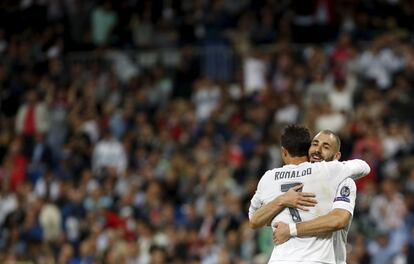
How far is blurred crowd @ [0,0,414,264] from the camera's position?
52.6 ft

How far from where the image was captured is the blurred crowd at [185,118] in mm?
16031

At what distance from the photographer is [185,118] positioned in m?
19.0

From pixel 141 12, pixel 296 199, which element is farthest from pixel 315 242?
pixel 141 12

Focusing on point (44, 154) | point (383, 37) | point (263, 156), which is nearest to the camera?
point (263, 156)

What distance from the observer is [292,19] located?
19.9 meters

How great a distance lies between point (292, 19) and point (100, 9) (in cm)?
418

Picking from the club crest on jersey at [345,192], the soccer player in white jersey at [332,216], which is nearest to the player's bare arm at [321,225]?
the soccer player in white jersey at [332,216]

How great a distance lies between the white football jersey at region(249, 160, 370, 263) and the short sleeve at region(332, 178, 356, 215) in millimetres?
29

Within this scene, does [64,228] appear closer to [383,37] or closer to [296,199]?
[383,37]

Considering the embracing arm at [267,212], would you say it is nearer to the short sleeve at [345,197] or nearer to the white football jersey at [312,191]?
the white football jersey at [312,191]

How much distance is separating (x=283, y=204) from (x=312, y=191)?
22cm

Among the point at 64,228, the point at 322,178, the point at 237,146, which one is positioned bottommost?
the point at 64,228

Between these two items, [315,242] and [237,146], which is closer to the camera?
[315,242]

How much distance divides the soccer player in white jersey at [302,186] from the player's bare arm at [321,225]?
0.11 ft
